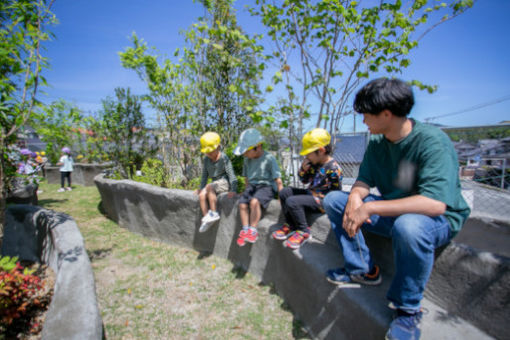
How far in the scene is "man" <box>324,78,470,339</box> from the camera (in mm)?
1386

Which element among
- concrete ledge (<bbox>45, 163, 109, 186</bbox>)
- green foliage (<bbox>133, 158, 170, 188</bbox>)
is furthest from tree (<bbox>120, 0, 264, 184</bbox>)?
concrete ledge (<bbox>45, 163, 109, 186</bbox>)

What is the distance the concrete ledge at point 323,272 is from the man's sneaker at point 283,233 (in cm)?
12

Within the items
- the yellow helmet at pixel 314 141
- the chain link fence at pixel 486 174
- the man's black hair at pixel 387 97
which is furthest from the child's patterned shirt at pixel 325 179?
the chain link fence at pixel 486 174

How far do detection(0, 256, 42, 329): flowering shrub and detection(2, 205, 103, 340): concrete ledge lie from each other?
0.71 feet

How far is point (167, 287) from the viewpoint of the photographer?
9.85 ft

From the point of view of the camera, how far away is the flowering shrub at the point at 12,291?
190 cm

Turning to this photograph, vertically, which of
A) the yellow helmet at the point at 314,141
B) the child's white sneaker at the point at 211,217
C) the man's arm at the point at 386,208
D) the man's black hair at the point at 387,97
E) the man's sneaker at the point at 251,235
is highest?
the man's black hair at the point at 387,97

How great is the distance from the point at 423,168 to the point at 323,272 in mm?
1075

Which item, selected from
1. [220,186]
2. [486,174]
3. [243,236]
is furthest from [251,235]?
[486,174]

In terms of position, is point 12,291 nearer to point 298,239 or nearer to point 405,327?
point 298,239

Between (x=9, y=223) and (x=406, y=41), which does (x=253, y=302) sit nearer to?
(x=406, y=41)

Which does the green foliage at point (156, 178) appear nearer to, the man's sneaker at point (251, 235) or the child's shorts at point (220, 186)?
the child's shorts at point (220, 186)

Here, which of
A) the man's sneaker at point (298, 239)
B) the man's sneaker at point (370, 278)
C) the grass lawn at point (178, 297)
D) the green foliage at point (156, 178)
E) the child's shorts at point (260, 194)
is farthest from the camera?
the green foliage at point (156, 178)

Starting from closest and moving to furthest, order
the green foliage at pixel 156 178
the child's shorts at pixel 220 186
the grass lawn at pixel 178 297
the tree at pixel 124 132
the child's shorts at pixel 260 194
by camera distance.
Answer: the grass lawn at pixel 178 297 → the child's shorts at pixel 260 194 → the child's shorts at pixel 220 186 → the green foliage at pixel 156 178 → the tree at pixel 124 132
